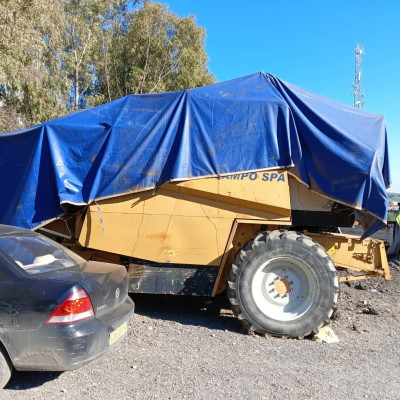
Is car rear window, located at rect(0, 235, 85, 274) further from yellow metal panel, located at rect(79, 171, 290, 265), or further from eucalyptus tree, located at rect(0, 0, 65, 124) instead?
eucalyptus tree, located at rect(0, 0, 65, 124)

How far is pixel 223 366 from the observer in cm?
422

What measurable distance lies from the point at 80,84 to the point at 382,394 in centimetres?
2345

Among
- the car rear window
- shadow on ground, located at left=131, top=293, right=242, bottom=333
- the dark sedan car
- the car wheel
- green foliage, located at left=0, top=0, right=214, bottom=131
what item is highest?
green foliage, located at left=0, top=0, right=214, bottom=131

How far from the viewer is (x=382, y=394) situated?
3.67 metres

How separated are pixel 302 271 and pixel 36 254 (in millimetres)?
3235

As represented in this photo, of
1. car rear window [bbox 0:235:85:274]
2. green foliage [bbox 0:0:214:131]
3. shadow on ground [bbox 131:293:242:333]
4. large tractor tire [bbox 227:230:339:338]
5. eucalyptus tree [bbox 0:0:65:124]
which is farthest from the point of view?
green foliage [bbox 0:0:214:131]

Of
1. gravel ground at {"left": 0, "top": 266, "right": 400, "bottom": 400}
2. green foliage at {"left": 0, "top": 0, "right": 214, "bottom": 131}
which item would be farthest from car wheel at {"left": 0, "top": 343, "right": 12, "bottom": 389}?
green foliage at {"left": 0, "top": 0, "right": 214, "bottom": 131}

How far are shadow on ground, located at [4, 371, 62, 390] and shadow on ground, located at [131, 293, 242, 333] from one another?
6.75 feet

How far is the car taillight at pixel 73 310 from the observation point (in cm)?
328

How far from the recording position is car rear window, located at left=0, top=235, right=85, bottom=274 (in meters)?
3.57

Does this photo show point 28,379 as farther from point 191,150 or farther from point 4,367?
point 191,150

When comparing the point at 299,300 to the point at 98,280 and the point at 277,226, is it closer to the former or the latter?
the point at 277,226

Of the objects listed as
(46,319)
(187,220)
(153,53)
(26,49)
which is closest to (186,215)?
(187,220)

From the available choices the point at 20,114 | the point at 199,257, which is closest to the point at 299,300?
the point at 199,257
